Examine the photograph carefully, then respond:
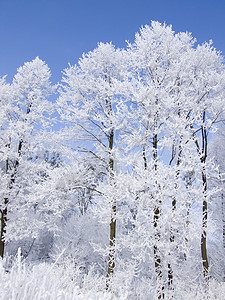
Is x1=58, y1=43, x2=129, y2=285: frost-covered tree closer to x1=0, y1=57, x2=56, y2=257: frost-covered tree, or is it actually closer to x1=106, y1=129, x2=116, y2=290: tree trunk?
x1=106, y1=129, x2=116, y2=290: tree trunk

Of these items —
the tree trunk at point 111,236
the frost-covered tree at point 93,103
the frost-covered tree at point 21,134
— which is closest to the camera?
the tree trunk at point 111,236

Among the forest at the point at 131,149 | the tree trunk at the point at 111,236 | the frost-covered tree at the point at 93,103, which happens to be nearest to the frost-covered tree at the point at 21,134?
the forest at the point at 131,149

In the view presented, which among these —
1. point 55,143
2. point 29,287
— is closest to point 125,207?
point 55,143

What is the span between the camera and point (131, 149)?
6.98 meters

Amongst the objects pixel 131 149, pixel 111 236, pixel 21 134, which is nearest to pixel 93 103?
pixel 131 149

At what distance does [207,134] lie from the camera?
8922mm

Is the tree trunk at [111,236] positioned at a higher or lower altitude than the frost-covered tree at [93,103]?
lower

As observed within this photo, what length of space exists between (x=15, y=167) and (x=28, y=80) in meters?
3.74

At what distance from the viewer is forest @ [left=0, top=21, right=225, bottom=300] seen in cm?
574

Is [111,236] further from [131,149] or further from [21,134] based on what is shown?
[21,134]

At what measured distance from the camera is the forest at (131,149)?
226 inches

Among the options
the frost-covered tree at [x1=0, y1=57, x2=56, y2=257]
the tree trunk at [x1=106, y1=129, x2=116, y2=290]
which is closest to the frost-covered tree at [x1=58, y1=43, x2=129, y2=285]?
the tree trunk at [x1=106, y1=129, x2=116, y2=290]

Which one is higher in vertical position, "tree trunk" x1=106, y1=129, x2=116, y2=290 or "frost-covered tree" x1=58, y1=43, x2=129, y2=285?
"frost-covered tree" x1=58, y1=43, x2=129, y2=285

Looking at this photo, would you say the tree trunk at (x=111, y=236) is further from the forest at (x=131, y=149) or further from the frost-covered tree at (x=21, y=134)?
the frost-covered tree at (x=21, y=134)
